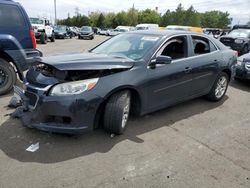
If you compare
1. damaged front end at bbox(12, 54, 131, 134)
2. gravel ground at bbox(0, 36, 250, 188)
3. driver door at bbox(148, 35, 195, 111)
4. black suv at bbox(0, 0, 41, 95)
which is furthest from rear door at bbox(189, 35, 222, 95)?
black suv at bbox(0, 0, 41, 95)

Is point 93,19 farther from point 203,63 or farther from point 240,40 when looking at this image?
point 203,63

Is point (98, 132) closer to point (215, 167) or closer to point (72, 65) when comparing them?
point (72, 65)

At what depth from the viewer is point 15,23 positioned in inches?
227

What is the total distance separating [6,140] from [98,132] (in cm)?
133

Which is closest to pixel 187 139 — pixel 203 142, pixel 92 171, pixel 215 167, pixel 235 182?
pixel 203 142

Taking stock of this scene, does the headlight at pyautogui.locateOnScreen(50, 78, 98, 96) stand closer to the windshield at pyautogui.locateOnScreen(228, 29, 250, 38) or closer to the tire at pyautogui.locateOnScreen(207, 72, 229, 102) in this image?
the tire at pyautogui.locateOnScreen(207, 72, 229, 102)

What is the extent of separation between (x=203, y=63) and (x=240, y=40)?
32.6ft

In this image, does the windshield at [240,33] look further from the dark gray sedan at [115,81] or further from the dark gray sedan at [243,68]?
the dark gray sedan at [115,81]

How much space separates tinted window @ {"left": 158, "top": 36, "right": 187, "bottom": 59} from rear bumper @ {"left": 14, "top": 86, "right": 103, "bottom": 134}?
1.75 meters

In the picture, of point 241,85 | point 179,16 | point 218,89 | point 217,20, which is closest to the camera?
point 218,89

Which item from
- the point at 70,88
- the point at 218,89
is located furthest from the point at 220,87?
the point at 70,88

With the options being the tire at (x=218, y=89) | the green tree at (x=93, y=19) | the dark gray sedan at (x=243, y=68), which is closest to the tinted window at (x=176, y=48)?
the tire at (x=218, y=89)

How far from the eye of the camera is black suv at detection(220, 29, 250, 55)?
13594mm

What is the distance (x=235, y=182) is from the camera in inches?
117
